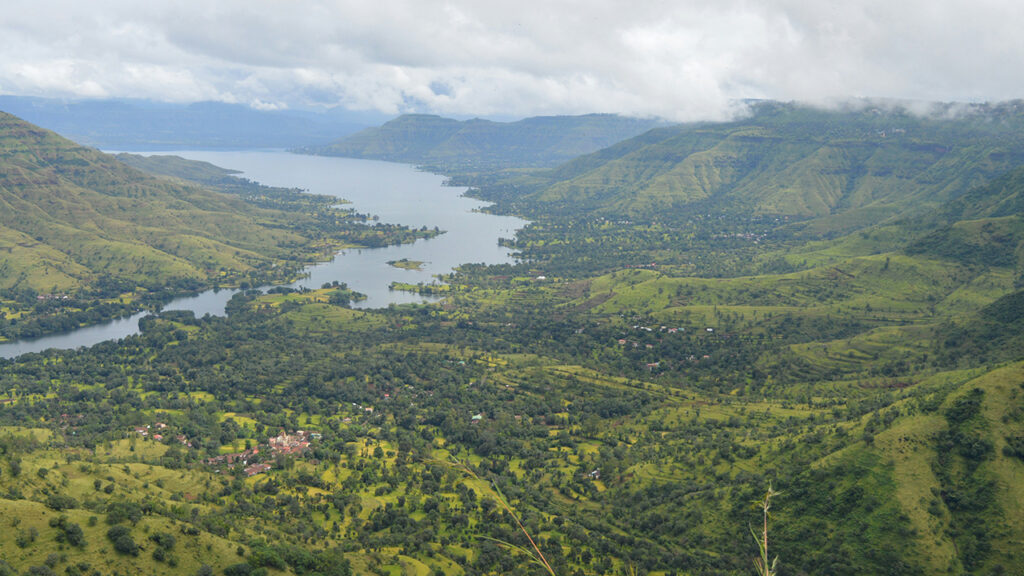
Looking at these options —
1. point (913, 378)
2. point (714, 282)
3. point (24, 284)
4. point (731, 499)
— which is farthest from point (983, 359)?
point (24, 284)

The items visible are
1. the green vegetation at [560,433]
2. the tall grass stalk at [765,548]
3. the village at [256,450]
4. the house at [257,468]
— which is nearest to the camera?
the tall grass stalk at [765,548]

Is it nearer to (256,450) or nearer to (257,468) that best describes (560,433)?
(257,468)

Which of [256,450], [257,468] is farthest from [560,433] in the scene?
[256,450]

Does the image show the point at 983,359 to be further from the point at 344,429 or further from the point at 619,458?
the point at 344,429

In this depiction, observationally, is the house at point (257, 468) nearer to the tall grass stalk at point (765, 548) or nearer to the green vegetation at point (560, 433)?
the green vegetation at point (560, 433)

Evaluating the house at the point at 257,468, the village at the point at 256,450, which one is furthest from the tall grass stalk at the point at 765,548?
the house at the point at 257,468

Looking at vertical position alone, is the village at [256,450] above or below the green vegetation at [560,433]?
below

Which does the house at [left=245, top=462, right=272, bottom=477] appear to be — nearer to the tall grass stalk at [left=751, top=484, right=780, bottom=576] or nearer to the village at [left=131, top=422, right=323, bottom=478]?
the village at [left=131, top=422, right=323, bottom=478]

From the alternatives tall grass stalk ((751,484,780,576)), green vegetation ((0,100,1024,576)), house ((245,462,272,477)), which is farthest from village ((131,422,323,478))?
tall grass stalk ((751,484,780,576))
